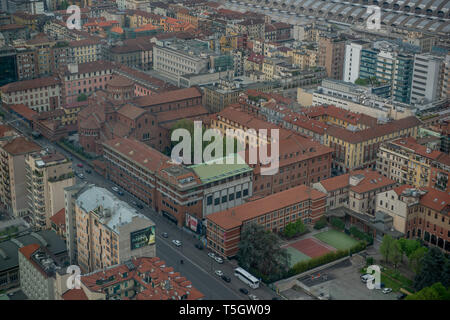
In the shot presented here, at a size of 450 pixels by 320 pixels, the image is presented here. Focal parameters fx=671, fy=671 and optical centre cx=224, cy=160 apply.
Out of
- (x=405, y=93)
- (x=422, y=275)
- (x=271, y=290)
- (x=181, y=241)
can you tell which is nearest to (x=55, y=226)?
(x=181, y=241)

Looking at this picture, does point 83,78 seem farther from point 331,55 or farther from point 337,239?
point 337,239

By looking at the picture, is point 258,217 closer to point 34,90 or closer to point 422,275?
point 422,275

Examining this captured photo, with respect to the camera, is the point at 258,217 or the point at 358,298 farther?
the point at 258,217

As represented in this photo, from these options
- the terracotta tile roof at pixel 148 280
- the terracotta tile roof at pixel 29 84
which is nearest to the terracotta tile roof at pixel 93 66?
the terracotta tile roof at pixel 29 84

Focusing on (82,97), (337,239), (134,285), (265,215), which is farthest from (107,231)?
(82,97)

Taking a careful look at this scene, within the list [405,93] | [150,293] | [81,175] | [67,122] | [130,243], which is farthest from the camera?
[405,93]

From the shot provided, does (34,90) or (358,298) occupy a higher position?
(34,90)
